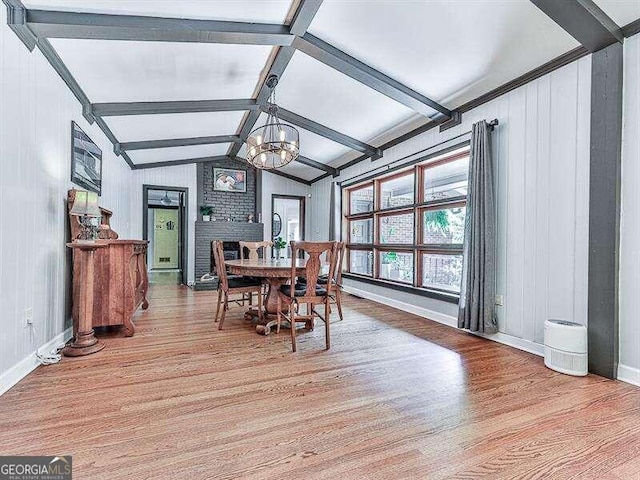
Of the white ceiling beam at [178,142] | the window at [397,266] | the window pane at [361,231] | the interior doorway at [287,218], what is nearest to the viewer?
the window at [397,266]

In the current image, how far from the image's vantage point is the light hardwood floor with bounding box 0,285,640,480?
1.35m

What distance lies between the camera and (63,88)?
2812mm

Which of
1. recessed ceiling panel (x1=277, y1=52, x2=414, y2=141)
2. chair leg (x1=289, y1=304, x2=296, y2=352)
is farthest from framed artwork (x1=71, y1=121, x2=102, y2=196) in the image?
chair leg (x1=289, y1=304, x2=296, y2=352)

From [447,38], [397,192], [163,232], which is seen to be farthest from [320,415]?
[163,232]

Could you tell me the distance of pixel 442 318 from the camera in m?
3.77

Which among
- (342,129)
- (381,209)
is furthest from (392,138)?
(381,209)

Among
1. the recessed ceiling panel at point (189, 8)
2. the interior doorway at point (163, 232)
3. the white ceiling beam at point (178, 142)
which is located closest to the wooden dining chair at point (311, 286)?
the recessed ceiling panel at point (189, 8)

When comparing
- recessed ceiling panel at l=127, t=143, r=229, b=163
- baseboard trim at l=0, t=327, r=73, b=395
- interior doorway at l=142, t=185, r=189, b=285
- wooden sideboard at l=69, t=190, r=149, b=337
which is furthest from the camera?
interior doorway at l=142, t=185, r=189, b=285

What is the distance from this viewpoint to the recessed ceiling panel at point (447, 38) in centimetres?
225

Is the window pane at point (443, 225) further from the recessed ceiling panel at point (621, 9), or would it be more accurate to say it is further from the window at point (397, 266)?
the recessed ceiling panel at point (621, 9)

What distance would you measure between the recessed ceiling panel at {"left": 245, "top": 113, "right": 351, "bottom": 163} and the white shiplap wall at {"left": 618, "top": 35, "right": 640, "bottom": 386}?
3.59m

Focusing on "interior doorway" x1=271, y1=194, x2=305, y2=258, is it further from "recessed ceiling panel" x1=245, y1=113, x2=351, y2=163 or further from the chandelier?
the chandelier

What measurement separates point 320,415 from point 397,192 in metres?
3.89

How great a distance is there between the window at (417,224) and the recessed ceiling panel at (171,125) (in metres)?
2.53
